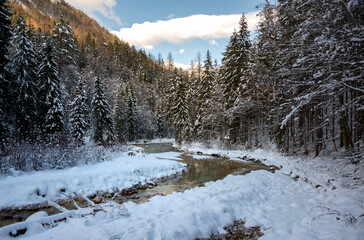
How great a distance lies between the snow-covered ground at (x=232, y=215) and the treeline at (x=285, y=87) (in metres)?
1.80

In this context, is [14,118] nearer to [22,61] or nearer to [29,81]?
[29,81]

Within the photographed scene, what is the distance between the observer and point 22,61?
55.6 feet

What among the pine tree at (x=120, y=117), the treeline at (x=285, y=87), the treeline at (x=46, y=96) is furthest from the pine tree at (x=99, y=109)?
the treeline at (x=285, y=87)

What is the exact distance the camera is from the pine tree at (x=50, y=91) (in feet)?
59.5

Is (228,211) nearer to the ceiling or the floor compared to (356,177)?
nearer to the floor

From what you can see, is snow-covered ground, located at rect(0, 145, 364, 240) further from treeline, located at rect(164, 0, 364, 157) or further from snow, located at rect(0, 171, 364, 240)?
treeline, located at rect(164, 0, 364, 157)

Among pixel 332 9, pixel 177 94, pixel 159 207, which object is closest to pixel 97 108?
pixel 177 94

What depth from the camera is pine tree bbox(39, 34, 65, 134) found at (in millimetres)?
18125

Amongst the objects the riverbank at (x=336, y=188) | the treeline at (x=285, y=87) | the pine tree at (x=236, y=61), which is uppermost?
the pine tree at (x=236, y=61)

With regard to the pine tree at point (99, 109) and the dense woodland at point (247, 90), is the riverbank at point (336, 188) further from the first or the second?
the pine tree at point (99, 109)

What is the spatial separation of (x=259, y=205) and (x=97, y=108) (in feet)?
86.4

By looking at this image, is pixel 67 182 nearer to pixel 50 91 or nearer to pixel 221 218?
pixel 221 218

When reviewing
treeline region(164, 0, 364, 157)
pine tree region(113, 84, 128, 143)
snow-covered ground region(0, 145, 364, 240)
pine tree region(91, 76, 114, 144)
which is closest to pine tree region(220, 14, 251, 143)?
treeline region(164, 0, 364, 157)

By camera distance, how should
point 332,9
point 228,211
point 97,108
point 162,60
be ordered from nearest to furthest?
point 332,9 → point 228,211 → point 97,108 → point 162,60
